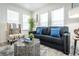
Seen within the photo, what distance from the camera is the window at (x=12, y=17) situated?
2.59 metres

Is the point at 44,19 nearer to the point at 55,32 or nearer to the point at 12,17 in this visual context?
the point at 55,32

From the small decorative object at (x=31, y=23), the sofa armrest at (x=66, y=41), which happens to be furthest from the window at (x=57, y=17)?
the small decorative object at (x=31, y=23)

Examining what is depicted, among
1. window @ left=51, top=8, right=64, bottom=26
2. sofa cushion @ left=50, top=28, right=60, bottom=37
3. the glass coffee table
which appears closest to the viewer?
the glass coffee table

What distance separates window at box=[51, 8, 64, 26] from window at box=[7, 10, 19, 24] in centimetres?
95

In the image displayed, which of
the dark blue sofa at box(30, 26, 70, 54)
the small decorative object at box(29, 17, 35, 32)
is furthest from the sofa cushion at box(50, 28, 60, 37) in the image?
the small decorative object at box(29, 17, 35, 32)

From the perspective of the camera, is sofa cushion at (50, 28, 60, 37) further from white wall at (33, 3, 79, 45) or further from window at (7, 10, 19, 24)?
window at (7, 10, 19, 24)

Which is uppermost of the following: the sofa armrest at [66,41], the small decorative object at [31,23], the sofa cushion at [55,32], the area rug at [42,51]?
the small decorative object at [31,23]

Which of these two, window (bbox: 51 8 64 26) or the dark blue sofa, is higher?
window (bbox: 51 8 64 26)

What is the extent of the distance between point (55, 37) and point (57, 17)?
55 centimetres

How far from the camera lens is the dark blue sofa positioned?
270cm

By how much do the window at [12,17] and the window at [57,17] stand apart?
95 centimetres

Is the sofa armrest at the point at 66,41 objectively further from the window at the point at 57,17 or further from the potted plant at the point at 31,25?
the potted plant at the point at 31,25

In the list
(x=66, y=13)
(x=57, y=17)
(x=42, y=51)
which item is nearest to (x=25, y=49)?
(x=42, y=51)

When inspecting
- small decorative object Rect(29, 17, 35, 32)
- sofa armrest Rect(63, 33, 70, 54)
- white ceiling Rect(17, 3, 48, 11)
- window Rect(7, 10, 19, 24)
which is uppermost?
white ceiling Rect(17, 3, 48, 11)
